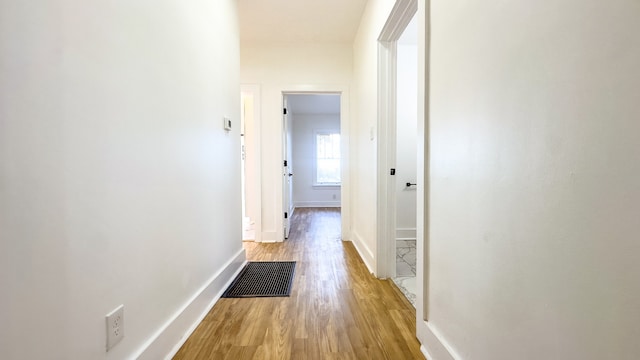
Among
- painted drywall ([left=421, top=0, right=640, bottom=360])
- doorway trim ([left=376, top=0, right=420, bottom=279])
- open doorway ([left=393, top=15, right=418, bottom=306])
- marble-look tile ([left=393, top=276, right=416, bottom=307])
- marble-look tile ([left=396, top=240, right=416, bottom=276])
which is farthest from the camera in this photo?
open doorway ([left=393, top=15, right=418, bottom=306])

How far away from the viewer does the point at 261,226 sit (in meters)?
3.82

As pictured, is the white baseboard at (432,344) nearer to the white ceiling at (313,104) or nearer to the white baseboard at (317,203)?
the white ceiling at (313,104)

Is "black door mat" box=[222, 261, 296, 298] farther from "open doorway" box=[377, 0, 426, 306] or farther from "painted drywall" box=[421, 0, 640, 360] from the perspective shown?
"painted drywall" box=[421, 0, 640, 360]

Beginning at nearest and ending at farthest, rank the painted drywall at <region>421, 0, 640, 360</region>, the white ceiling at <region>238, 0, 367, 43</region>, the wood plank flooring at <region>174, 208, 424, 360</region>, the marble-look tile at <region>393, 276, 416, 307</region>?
the painted drywall at <region>421, 0, 640, 360</region>, the wood plank flooring at <region>174, 208, 424, 360</region>, the marble-look tile at <region>393, 276, 416, 307</region>, the white ceiling at <region>238, 0, 367, 43</region>

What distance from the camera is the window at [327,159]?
7547 mm

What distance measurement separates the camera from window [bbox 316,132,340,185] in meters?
7.55

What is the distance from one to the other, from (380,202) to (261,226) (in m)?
1.90

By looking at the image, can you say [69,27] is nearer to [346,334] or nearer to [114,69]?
[114,69]

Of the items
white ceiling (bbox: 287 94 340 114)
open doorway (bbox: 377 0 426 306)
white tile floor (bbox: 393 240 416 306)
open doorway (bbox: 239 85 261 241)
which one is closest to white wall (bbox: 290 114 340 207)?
white ceiling (bbox: 287 94 340 114)

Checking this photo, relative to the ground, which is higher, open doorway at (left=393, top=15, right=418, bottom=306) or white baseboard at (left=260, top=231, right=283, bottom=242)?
open doorway at (left=393, top=15, right=418, bottom=306)

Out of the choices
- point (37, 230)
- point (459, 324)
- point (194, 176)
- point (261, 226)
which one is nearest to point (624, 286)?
point (459, 324)

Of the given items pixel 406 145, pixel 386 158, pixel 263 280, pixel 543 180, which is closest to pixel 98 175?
pixel 543 180

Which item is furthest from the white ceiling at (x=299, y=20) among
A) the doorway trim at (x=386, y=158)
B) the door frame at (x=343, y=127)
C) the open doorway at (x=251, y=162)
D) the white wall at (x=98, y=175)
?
the white wall at (x=98, y=175)

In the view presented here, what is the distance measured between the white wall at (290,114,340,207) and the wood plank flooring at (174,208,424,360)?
483 cm
